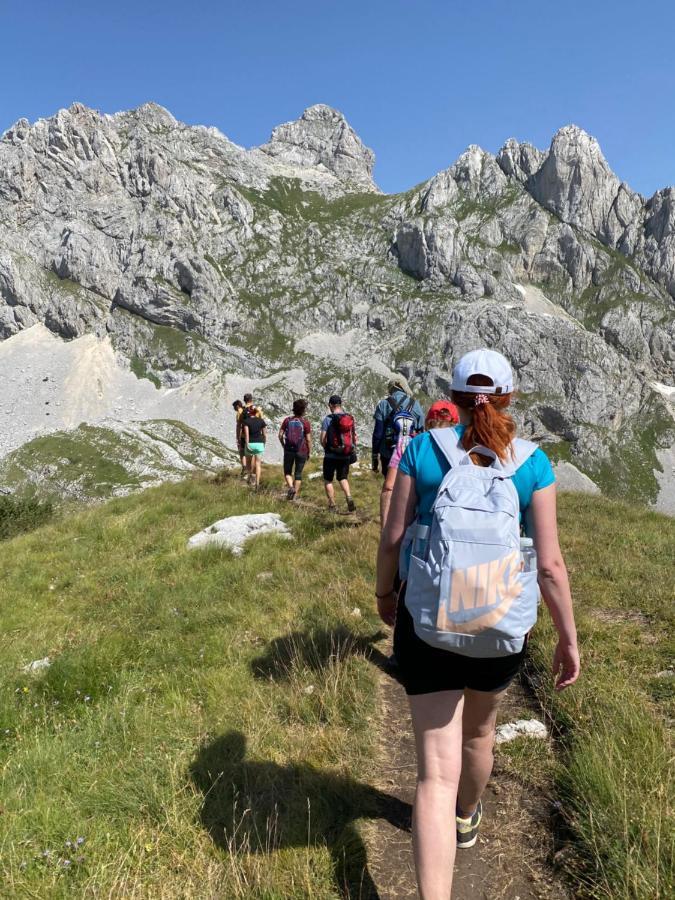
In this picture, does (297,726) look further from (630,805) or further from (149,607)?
(149,607)

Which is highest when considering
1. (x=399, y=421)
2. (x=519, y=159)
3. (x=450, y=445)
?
(x=519, y=159)

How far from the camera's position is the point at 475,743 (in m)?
2.83

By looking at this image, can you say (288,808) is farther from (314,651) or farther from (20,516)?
(20,516)

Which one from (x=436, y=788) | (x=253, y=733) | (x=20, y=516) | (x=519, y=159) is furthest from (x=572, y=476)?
(x=436, y=788)

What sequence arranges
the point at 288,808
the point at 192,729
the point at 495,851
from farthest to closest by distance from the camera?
the point at 192,729, the point at 288,808, the point at 495,851

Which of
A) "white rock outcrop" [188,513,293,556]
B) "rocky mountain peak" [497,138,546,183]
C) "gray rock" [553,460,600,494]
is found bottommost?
"gray rock" [553,460,600,494]

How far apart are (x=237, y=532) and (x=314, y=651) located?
16.3 feet

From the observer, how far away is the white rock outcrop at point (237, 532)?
9.72 m

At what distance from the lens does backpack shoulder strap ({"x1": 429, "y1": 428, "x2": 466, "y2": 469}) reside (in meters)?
2.46

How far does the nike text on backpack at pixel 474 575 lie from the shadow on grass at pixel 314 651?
3215 millimetres

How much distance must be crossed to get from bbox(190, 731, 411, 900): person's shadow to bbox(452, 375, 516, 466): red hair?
277cm

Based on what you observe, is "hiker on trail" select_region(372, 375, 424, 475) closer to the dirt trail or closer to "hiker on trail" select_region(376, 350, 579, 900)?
the dirt trail

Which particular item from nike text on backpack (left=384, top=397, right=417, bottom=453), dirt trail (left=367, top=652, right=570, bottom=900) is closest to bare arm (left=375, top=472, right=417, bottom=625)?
dirt trail (left=367, top=652, right=570, bottom=900)

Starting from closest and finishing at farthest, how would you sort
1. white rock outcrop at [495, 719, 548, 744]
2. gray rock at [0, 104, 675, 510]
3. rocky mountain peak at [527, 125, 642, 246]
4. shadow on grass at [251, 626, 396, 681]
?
white rock outcrop at [495, 719, 548, 744], shadow on grass at [251, 626, 396, 681], gray rock at [0, 104, 675, 510], rocky mountain peak at [527, 125, 642, 246]
